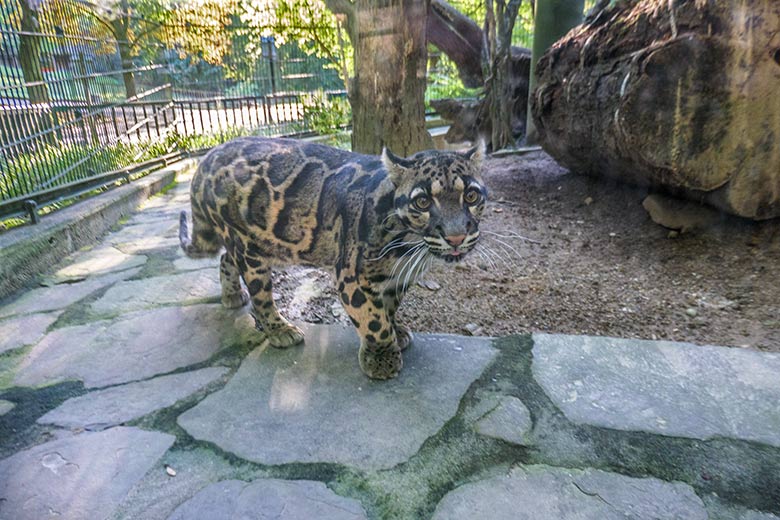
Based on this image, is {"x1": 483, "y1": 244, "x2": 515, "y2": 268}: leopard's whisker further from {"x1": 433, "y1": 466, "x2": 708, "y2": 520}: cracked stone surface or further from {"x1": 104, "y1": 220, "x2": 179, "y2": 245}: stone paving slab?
{"x1": 104, "y1": 220, "x2": 179, "y2": 245}: stone paving slab

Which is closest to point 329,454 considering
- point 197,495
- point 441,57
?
point 197,495

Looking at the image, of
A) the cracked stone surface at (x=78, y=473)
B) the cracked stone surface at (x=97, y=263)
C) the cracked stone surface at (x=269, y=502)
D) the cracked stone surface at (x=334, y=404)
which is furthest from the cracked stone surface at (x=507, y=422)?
the cracked stone surface at (x=97, y=263)

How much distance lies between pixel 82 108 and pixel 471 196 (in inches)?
256

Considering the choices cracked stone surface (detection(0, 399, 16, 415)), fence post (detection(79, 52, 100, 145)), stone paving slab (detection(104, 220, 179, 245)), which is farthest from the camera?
fence post (detection(79, 52, 100, 145))

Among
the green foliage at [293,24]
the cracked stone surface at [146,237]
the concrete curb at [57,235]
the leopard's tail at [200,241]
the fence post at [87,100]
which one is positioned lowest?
the cracked stone surface at [146,237]

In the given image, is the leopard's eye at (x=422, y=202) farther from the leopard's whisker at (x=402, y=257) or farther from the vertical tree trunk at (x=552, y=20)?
the vertical tree trunk at (x=552, y=20)

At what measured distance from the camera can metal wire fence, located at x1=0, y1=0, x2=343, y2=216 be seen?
207 inches

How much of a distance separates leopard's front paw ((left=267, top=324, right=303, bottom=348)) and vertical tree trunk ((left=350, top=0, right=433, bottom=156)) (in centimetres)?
257

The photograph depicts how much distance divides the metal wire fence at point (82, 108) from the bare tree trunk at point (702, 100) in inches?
222

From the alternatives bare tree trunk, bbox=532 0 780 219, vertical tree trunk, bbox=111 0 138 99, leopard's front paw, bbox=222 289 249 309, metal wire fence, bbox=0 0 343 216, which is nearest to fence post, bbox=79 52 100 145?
metal wire fence, bbox=0 0 343 216

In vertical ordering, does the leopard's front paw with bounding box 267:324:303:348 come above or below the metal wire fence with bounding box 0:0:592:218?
below

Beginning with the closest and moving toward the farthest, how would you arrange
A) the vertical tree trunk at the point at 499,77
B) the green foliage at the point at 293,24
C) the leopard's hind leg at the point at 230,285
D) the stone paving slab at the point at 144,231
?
the leopard's hind leg at the point at 230,285, the stone paving slab at the point at 144,231, the vertical tree trunk at the point at 499,77, the green foliage at the point at 293,24

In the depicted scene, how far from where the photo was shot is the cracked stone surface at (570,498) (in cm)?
190

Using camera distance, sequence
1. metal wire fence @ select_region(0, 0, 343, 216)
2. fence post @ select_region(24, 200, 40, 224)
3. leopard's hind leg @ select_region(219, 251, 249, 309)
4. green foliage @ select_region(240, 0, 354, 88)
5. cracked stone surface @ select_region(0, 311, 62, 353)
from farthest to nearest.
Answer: green foliage @ select_region(240, 0, 354, 88)
metal wire fence @ select_region(0, 0, 343, 216)
fence post @ select_region(24, 200, 40, 224)
leopard's hind leg @ select_region(219, 251, 249, 309)
cracked stone surface @ select_region(0, 311, 62, 353)
